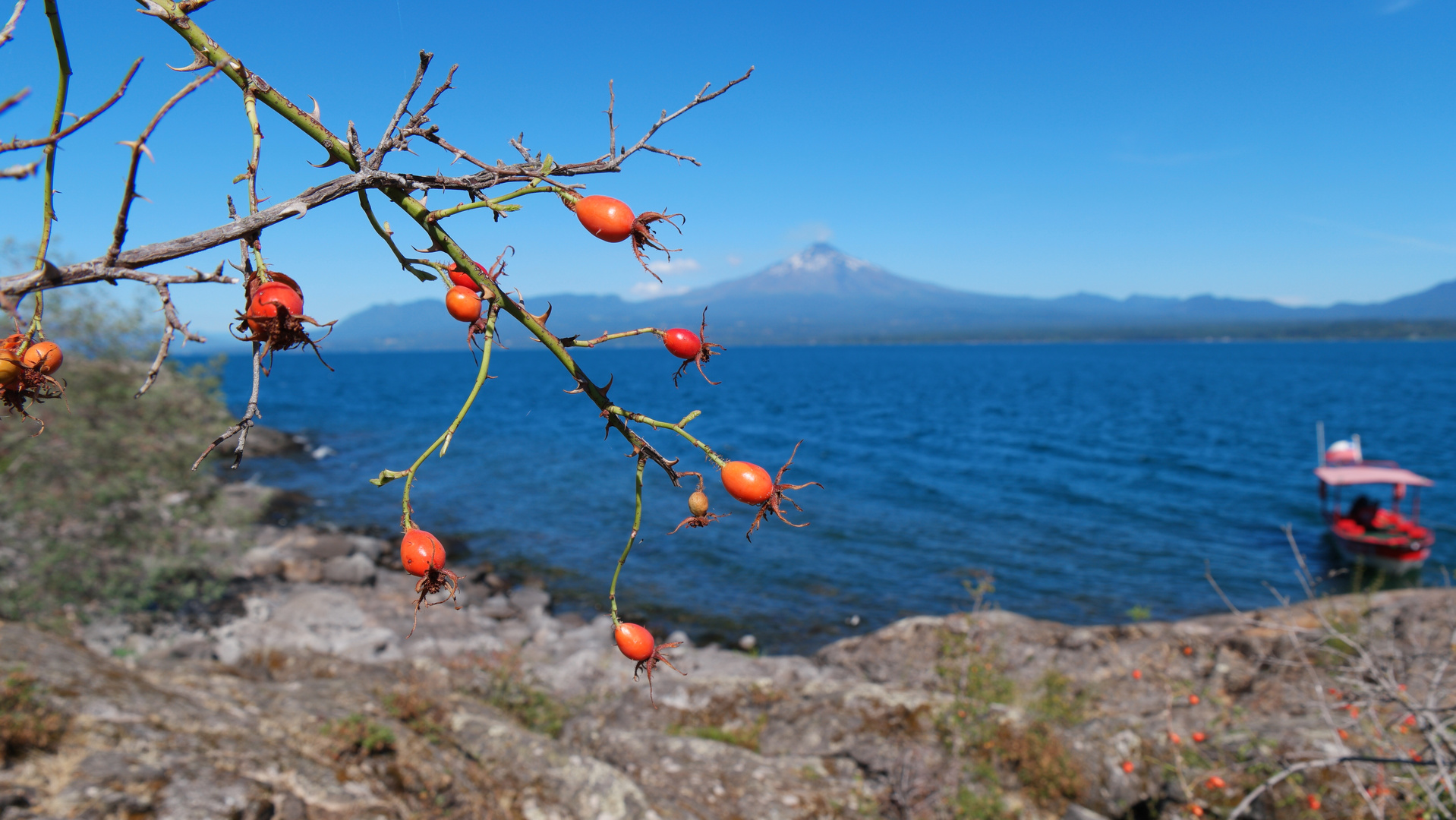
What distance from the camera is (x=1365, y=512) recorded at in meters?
25.7

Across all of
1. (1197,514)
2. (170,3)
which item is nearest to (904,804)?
(170,3)

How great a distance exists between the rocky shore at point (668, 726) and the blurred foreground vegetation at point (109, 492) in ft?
3.21

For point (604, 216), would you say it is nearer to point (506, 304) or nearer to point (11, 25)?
point (506, 304)

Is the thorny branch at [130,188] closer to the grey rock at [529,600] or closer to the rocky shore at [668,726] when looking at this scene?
the rocky shore at [668,726]

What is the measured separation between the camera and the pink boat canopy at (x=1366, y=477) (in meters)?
24.7

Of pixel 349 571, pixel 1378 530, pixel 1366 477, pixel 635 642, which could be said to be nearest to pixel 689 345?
pixel 635 642

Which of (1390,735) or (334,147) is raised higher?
(334,147)

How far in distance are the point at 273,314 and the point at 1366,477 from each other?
32.7m

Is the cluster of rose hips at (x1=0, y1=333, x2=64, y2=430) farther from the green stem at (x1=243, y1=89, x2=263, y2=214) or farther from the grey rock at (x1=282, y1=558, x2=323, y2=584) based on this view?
the grey rock at (x1=282, y1=558, x2=323, y2=584)

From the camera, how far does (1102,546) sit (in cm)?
2558

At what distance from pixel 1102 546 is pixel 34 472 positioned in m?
28.1

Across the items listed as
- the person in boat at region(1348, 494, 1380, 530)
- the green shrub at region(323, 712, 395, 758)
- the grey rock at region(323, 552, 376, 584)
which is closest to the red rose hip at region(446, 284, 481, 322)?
the green shrub at region(323, 712, 395, 758)

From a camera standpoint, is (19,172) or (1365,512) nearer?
(19,172)

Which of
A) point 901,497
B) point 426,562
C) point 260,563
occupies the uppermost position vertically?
point 426,562
